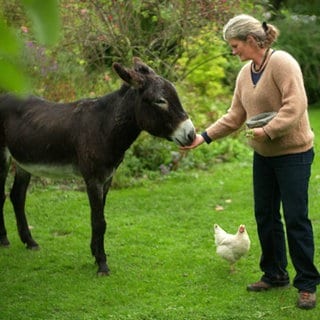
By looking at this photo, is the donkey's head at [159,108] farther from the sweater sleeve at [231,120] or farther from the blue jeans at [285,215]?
the blue jeans at [285,215]

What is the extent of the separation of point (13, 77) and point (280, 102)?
3261 millimetres

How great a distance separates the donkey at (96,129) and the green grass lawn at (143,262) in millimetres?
399

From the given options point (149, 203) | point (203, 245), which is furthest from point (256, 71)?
point (149, 203)

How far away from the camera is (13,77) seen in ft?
1.48

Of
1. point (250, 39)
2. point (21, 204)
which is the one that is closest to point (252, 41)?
point (250, 39)

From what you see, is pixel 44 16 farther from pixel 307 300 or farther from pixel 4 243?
pixel 4 243

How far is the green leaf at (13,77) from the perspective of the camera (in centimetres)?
45

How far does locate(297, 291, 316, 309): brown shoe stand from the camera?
389 centimetres

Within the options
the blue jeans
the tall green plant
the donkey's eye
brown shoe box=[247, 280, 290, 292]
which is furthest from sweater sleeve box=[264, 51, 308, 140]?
the tall green plant

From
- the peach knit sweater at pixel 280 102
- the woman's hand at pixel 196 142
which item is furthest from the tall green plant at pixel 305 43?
the peach knit sweater at pixel 280 102

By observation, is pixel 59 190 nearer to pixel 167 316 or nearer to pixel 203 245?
pixel 203 245

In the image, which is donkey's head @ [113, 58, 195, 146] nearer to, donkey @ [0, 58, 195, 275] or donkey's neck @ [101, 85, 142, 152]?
donkey @ [0, 58, 195, 275]

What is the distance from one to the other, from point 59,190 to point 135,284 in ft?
10.4

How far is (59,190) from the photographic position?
24.3ft
